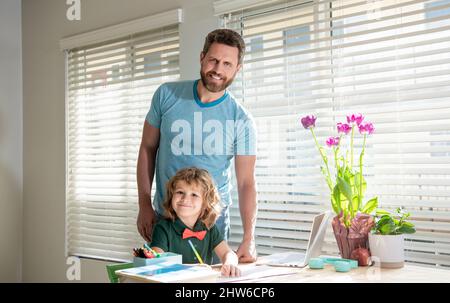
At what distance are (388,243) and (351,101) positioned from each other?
2.52 feet

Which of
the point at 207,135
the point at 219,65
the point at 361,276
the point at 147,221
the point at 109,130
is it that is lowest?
the point at 361,276

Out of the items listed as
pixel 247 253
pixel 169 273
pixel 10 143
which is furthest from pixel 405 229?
pixel 10 143

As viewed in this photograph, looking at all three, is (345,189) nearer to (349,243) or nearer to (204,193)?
(349,243)

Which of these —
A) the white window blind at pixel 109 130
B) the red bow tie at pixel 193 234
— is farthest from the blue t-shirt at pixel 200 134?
the white window blind at pixel 109 130

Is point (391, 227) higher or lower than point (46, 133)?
lower

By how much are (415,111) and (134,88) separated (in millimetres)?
1668

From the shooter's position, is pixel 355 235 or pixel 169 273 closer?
pixel 169 273

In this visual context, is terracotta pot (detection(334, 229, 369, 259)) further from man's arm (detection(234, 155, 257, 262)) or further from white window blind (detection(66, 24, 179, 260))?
white window blind (detection(66, 24, 179, 260))

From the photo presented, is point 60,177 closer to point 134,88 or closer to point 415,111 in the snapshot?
point 134,88

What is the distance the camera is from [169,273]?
150 centimetres

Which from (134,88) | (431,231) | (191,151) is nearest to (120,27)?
(134,88)

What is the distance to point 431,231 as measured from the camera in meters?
2.05

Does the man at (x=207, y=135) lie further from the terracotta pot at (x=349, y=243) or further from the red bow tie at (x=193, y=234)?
the terracotta pot at (x=349, y=243)

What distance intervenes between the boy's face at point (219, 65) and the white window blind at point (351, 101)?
467 millimetres
